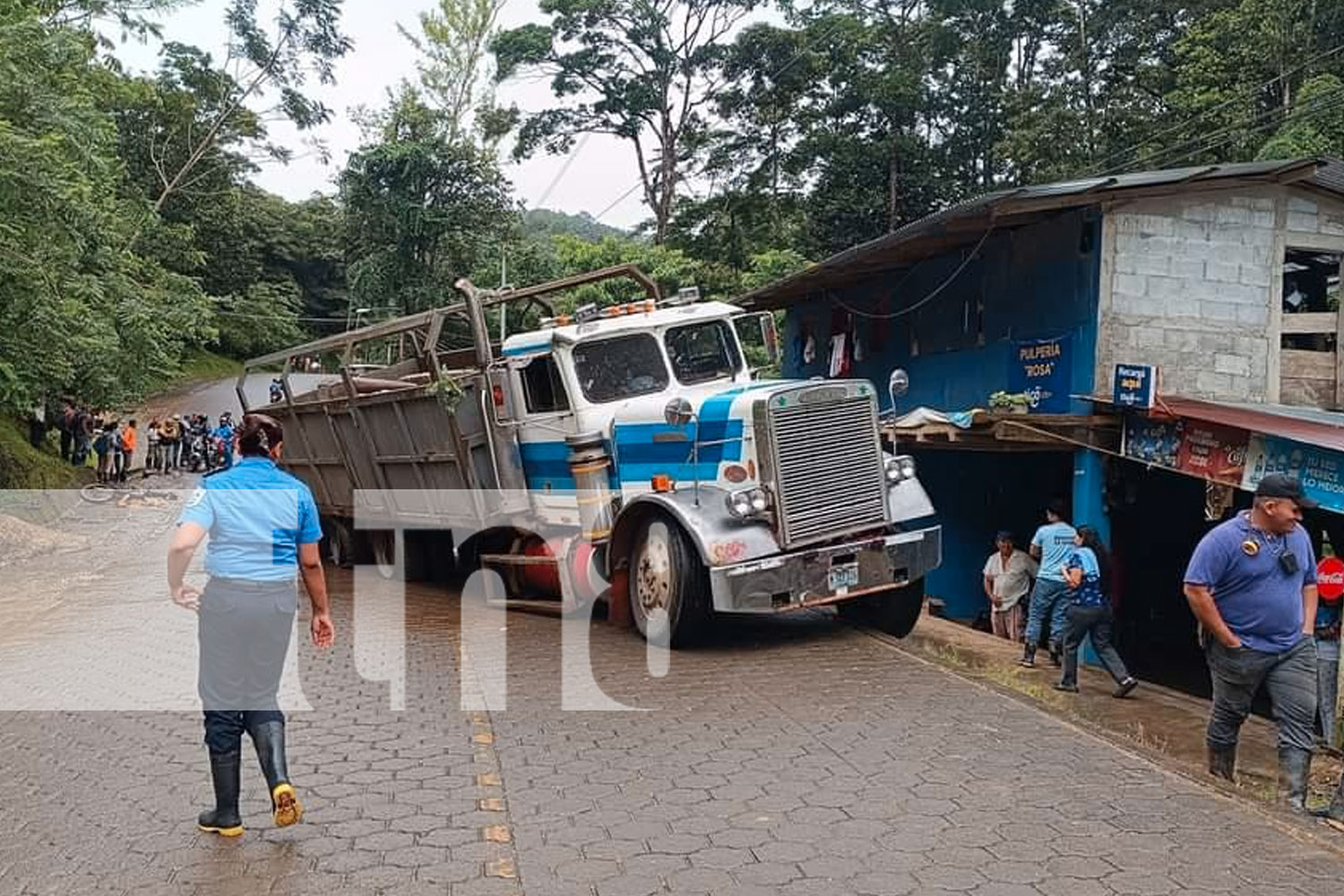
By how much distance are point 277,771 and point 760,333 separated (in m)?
6.34

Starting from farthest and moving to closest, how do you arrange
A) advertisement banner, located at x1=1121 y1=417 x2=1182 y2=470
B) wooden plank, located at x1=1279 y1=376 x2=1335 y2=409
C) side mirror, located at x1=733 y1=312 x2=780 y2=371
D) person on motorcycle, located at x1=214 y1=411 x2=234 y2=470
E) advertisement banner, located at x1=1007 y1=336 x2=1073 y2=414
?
person on motorcycle, located at x1=214 y1=411 x2=234 y2=470 → wooden plank, located at x1=1279 y1=376 x2=1335 y2=409 → advertisement banner, located at x1=1007 y1=336 x2=1073 y2=414 → advertisement banner, located at x1=1121 y1=417 x2=1182 y2=470 → side mirror, located at x1=733 y1=312 x2=780 y2=371

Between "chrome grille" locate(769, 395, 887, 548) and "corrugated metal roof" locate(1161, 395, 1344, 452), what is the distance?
396 centimetres

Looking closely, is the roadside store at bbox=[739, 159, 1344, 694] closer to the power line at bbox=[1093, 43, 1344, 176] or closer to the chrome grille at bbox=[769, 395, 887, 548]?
the chrome grille at bbox=[769, 395, 887, 548]

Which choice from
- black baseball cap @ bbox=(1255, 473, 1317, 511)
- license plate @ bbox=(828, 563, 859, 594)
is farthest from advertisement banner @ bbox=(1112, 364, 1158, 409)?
black baseball cap @ bbox=(1255, 473, 1317, 511)

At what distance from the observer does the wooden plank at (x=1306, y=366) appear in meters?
13.0

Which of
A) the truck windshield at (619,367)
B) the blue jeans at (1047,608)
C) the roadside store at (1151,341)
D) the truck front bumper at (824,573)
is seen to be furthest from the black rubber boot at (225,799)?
the roadside store at (1151,341)

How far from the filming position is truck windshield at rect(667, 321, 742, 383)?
9.74 meters

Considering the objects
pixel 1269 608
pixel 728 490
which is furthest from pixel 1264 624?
pixel 728 490

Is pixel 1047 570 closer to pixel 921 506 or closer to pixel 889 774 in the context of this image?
pixel 921 506

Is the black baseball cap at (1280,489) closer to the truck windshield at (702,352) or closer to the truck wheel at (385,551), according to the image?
the truck windshield at (702,352)

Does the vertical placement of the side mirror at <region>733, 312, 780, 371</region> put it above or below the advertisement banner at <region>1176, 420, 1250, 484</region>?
above

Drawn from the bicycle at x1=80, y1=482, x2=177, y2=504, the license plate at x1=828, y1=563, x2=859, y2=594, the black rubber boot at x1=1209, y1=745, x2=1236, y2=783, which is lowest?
the bicycle at x1=80, y1=482, x2=177, y2=504

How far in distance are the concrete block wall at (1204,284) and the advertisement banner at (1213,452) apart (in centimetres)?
138

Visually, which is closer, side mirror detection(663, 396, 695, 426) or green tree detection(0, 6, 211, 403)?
side mirror detection(663, 396, 695, 426)
